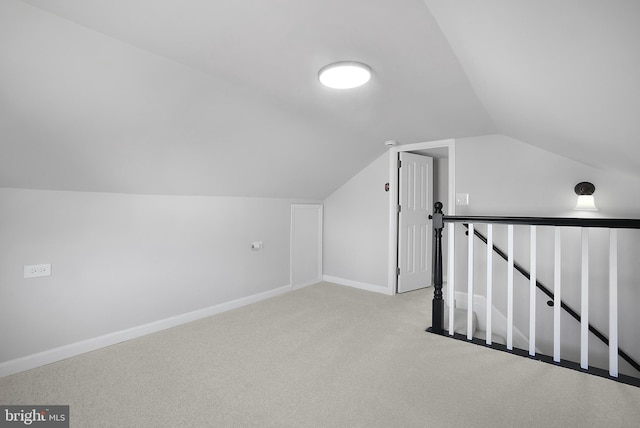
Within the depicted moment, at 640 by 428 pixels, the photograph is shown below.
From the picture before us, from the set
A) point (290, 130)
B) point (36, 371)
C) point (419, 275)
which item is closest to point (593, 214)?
point (419, 275)

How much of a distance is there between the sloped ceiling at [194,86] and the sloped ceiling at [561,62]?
239 millimetres

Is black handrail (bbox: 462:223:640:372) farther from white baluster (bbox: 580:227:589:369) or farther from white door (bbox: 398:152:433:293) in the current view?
white door (bbox: 398:152:433:293)

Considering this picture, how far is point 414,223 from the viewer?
4203mm

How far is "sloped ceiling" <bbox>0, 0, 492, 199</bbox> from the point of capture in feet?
4.73

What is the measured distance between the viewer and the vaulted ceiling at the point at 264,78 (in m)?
1.16

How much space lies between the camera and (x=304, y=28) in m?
1.56

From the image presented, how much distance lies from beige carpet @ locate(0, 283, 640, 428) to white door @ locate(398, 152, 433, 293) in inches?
57.2

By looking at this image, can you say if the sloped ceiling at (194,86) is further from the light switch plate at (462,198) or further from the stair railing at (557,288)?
the stair railing at (557,288)

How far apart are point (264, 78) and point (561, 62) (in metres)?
1.65

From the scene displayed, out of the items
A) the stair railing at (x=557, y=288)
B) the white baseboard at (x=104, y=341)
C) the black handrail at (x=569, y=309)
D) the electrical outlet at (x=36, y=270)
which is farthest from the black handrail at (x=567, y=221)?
the electrical outlet at (x=36, y=270)

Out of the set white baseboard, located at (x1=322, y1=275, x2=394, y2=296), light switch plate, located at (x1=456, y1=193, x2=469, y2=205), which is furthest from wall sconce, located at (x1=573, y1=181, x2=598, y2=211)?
white baseboard, located at (x1=322, y1=275, x2=394, y2=296)

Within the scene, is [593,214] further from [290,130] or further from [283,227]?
[283,227]

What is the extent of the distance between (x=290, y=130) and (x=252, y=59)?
3.48 ft

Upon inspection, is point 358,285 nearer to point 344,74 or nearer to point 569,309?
point 569,309
